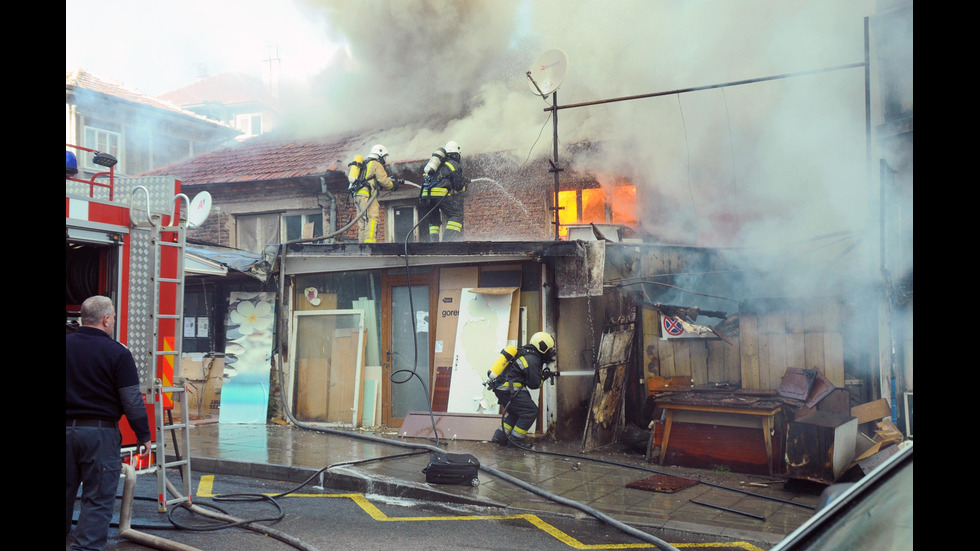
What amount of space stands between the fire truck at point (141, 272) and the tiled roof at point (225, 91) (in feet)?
139

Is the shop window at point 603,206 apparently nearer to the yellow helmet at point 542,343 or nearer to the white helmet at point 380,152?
the white helmet at point 380,152

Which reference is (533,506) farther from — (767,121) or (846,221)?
(767,121)

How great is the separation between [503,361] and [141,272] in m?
4.83

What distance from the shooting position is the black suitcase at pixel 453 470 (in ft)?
23.9

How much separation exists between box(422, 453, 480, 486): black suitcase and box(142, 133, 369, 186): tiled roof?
9132 mm

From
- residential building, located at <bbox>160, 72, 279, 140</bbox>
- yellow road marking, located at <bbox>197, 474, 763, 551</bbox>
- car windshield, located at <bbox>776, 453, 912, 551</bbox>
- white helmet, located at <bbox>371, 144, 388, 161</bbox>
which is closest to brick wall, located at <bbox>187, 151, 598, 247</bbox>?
white helmet, located at <bbox>371, 144, 388, 161</bbox>

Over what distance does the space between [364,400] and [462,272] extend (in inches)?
101

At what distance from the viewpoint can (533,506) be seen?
21.8 feet

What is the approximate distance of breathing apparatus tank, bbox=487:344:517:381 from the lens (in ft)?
30.9

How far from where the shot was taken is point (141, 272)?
5.83 meters

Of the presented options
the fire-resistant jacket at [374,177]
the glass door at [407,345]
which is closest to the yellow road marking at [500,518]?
the glass door at [407,345]

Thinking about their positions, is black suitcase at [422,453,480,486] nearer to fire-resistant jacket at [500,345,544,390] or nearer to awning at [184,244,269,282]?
fire-resistant jacket at [500,345,544,390]

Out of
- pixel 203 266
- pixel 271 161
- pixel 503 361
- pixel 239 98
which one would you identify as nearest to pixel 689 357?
pixel 503 361
